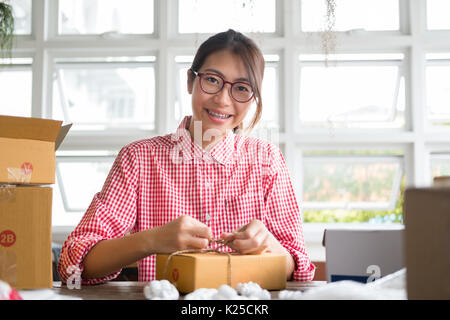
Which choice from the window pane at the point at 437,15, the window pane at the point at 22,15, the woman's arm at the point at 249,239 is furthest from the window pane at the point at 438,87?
the window pane at the point at 22,15

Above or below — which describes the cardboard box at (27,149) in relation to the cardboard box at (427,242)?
above

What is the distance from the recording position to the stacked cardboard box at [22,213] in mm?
900

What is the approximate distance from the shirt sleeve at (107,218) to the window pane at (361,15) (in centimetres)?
215

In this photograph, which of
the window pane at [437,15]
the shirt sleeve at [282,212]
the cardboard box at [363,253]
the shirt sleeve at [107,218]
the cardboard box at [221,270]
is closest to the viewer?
the cardboard box at [221,270]

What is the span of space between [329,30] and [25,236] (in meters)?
2.38

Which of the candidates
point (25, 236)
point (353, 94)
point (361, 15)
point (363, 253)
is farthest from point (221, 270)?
point (361, 15)

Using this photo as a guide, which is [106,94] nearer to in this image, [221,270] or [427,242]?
[221,270]

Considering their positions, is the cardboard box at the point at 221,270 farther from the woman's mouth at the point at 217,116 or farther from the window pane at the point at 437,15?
the window pane at the point at 437,15

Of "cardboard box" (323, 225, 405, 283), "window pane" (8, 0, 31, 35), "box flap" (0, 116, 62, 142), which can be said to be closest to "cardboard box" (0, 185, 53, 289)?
"box flap" (0, 116, 62, 142)

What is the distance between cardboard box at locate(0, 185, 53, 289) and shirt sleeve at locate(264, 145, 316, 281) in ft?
2.27

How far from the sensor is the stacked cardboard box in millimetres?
900

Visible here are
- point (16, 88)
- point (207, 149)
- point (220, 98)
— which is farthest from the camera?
point (16, 88)

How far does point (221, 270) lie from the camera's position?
0.88 m

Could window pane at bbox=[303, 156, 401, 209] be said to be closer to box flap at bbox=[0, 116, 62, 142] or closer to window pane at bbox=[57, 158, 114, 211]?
window pane at bbox=[57, 158, 114, 211]
